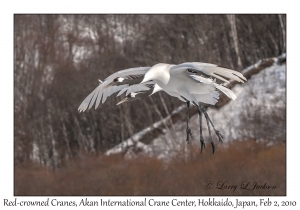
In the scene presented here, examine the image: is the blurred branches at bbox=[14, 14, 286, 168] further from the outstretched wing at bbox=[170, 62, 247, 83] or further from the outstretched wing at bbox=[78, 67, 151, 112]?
the outstretched wing at bbox=[170, 62, 247, 83]

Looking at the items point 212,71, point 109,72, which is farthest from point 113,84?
point 109,72

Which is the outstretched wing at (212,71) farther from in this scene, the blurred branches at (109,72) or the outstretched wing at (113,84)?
the blurred branches at (109,72)

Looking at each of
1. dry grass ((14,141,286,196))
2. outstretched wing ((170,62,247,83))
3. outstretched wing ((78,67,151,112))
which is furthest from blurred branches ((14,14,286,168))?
outstretched wing ((170,62,247,83))

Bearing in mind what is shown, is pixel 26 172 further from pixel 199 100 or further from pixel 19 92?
pixel 199 100

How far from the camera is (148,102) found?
3328 centimetres

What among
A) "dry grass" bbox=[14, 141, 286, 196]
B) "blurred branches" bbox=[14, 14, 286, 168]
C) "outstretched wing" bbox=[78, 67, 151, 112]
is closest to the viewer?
"outstretched wing" bbox=[78, 67, 151, 112]

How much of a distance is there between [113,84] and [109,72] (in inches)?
829

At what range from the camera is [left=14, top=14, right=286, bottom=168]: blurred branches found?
33375 mm

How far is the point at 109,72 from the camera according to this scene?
35.4 meters

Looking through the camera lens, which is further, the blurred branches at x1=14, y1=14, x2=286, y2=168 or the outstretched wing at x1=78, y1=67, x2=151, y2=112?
the blurred branches at x1=14, y1=14, x2=286, y2=168

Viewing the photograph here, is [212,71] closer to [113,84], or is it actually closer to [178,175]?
[113,84]

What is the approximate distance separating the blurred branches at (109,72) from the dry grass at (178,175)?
12.5 ft

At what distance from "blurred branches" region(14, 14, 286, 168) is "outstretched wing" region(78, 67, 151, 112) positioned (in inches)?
658

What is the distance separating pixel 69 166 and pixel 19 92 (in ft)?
25.1
